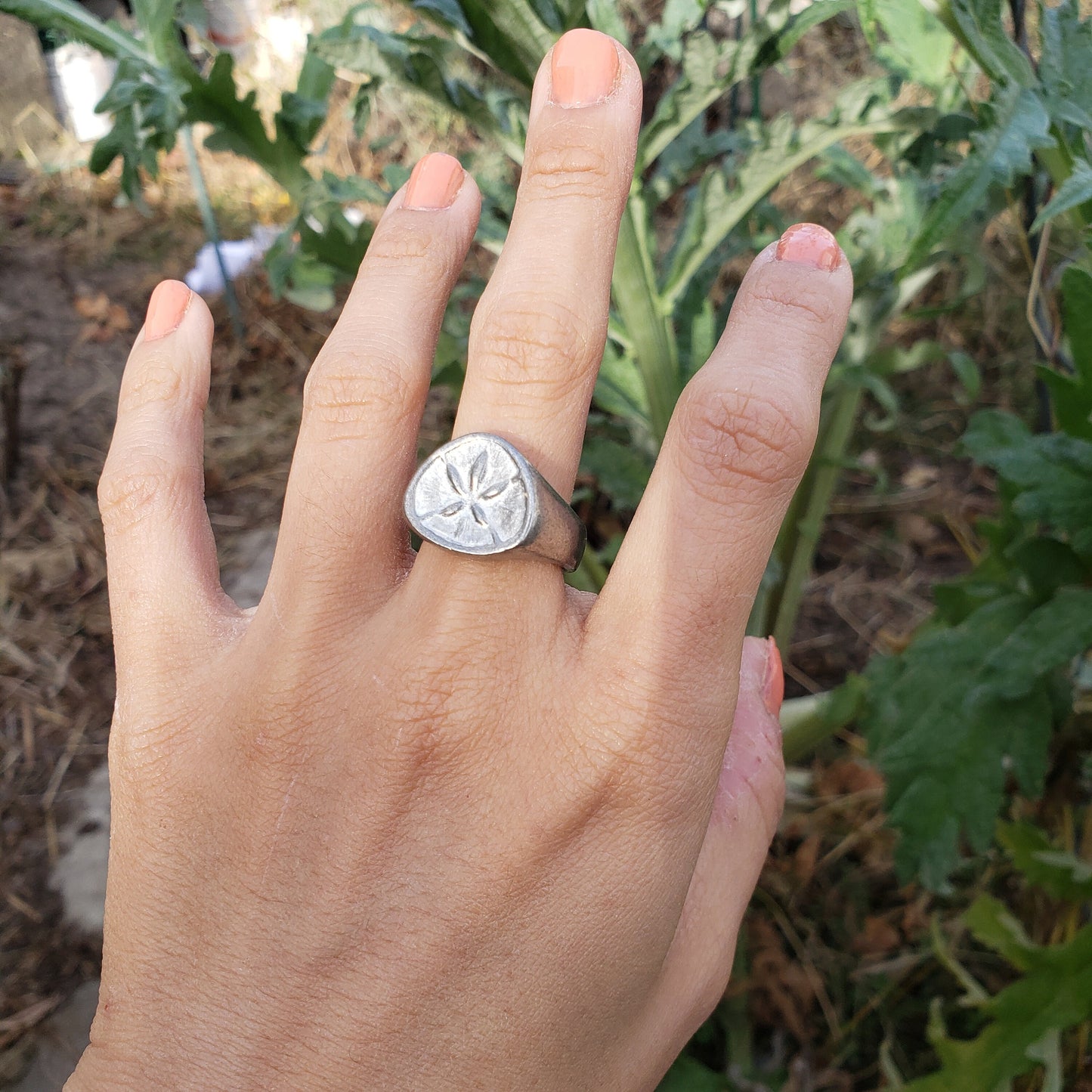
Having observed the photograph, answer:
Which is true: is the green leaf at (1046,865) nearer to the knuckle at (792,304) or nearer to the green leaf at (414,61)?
the knuckle at (792,304)

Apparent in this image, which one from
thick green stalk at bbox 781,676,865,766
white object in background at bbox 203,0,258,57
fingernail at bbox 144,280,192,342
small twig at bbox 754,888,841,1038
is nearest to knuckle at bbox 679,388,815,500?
fingernail at bbox 144,280,192,342

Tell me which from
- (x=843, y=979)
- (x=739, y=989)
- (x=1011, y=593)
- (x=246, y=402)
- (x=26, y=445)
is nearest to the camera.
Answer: (x=1011, y=593)

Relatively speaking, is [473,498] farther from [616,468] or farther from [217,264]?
[217,264]

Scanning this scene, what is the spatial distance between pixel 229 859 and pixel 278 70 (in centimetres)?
420

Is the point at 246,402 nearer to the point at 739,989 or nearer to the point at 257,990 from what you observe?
the point at 739,989

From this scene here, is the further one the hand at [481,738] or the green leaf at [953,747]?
the green leaf at [953,747]

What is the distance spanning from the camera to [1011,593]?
1.52m

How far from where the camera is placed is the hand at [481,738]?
892 millimetres

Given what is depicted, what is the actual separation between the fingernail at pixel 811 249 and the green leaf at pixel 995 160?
0.18 meters

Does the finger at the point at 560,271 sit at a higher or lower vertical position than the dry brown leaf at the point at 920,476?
higher

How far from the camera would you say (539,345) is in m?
0.92

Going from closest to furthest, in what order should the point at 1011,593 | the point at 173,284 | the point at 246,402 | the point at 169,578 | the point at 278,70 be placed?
the point at 169,578
the point at 173,284
the point at 1011,593
the point at 246,402
the point at 278,70

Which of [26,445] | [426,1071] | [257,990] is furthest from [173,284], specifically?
[26,445]

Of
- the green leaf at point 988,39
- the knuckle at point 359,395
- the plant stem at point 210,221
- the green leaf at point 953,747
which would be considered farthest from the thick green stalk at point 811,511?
the plant stem at point 210,221
